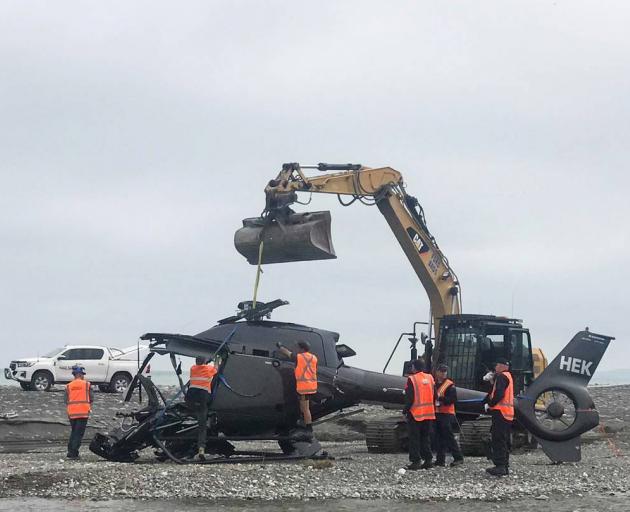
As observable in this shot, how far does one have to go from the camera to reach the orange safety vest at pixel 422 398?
1641 centimetres

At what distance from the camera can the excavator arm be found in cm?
2067

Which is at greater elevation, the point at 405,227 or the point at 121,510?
the point at 405,227

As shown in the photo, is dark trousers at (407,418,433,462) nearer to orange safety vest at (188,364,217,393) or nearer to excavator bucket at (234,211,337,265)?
orange safety vest at (188,364,217,393)

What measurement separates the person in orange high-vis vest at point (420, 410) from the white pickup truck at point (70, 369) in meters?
22.5

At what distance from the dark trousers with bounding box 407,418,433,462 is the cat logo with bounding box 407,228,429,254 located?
23.8 ft

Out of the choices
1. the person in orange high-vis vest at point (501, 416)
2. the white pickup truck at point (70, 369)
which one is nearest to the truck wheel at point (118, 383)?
the white pickup truck at point (70, 369)

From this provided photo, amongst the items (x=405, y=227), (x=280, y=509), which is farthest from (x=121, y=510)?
(x=405, y=227)

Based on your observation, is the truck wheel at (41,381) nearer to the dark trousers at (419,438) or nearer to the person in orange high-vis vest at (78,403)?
the person in orange high-vis vest at (78,403)

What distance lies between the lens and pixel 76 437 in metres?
19.1

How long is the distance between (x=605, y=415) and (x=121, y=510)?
2147cm

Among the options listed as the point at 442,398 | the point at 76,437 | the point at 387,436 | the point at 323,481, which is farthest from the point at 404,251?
the point at 323,481

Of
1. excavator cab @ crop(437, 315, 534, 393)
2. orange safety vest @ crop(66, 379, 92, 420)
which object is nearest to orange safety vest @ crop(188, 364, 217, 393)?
orange safety vest @ crop(66, 379, 92, 420)

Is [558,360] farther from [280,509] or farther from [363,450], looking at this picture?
[280,509]

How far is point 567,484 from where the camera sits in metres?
14.2
